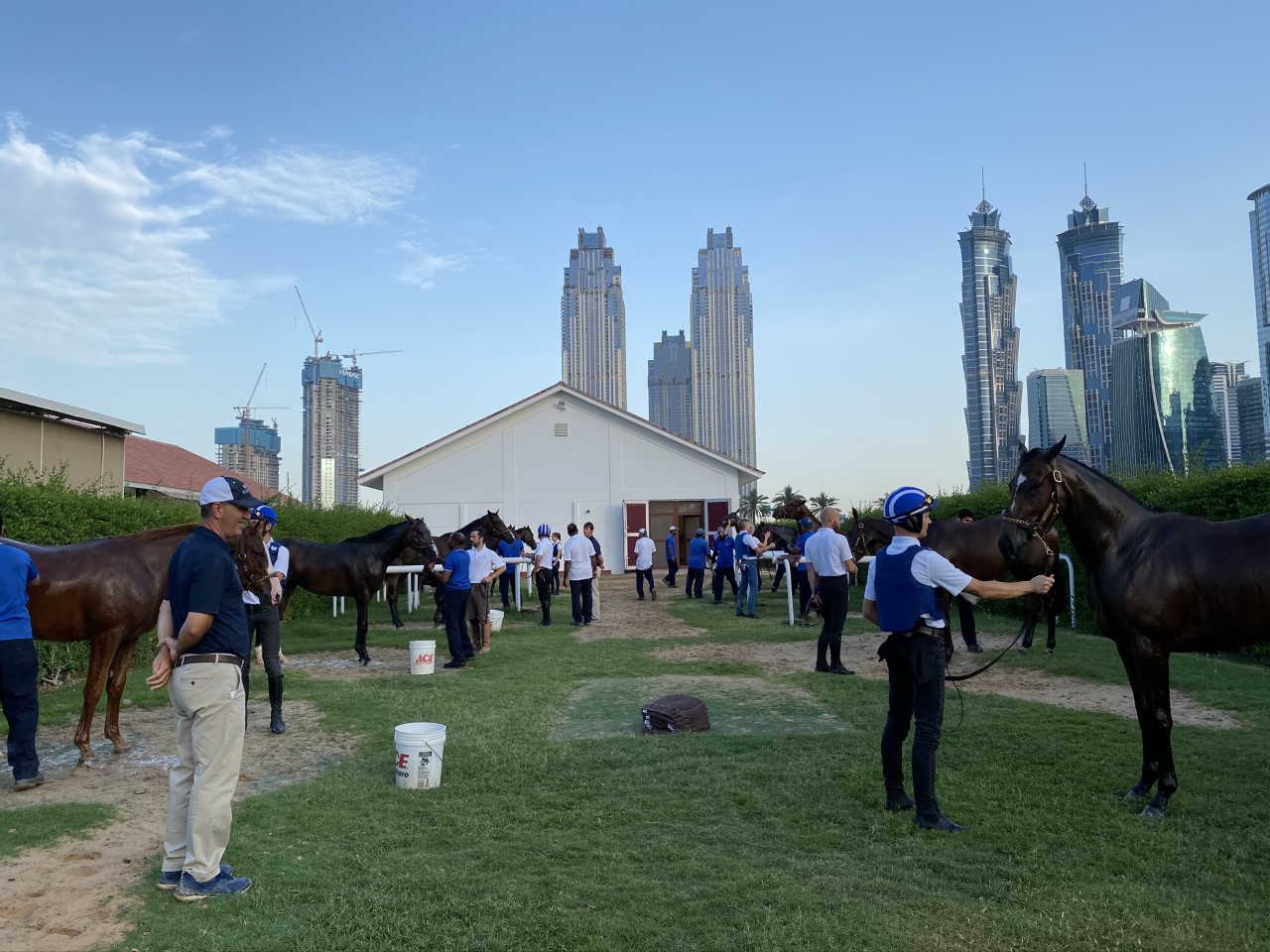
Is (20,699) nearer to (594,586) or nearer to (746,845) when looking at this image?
(746,845)

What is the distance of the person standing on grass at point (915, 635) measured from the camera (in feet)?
16.2

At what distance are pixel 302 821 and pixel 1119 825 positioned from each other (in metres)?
5.05

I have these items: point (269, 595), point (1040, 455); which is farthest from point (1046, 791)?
point (269, 595)

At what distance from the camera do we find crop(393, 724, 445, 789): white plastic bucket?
595 cm

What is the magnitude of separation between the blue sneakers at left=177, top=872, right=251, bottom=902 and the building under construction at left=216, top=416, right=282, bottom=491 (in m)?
74.2

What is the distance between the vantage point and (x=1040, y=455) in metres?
5.98

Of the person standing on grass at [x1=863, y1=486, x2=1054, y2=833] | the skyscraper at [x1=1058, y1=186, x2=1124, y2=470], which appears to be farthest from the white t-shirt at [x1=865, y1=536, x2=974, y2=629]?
the skyscraper at [x1=1058, y1=186, x2=1124, y2=470]

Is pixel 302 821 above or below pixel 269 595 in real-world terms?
below

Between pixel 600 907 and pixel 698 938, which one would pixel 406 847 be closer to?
pixel 600 907

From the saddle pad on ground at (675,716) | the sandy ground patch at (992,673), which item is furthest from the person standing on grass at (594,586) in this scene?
the saddle pad on ground at (675,716)

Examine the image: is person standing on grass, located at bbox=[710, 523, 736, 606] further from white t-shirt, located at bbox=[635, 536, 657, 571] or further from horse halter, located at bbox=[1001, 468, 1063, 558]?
horse halter, located at bbox=[1001, 468, 1063, 558]

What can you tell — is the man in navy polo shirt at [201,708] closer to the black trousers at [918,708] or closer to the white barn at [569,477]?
the black trousers at [918,708]

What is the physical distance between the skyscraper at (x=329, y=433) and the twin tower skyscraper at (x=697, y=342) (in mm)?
32101

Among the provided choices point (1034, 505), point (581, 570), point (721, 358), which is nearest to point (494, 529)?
point (581, 570)
